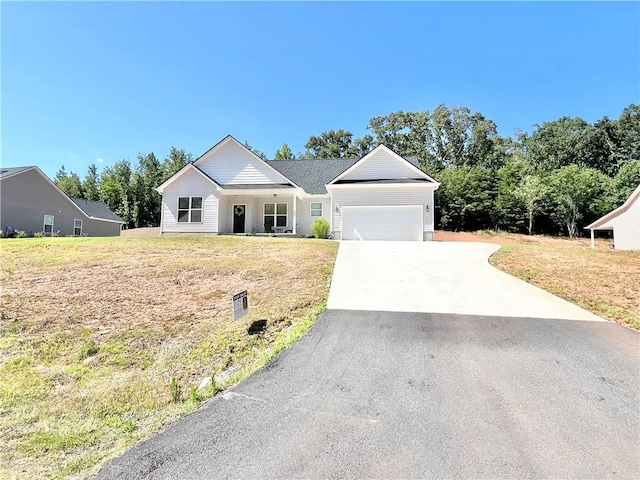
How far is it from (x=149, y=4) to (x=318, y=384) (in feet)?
38.4

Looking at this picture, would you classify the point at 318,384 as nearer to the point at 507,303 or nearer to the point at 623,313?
the point at 507,303

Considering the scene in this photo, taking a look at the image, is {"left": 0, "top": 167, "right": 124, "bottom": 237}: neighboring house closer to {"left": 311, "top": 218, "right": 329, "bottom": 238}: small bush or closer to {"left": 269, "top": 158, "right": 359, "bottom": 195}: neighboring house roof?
{"left": 269, "top": 158, "right": 359, "bottom": 195}: neighboring house roof

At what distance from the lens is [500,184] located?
34219 millimetres

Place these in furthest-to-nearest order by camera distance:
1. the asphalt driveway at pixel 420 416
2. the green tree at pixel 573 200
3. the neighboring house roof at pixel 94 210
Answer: the green tree at pixel 573 200 → the neighboring house roof at pixel 94 210 → the asphalt driveway at pixel 420 416

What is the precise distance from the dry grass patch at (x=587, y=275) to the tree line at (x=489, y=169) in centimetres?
2241

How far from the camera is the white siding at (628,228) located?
21.0m

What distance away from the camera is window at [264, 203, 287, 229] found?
796 inches

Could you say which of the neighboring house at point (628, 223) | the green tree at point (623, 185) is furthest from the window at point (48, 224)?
the green tree at point (623, 185)

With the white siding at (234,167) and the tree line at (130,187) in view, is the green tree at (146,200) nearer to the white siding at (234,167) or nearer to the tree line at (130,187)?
the tree line at (130,187)

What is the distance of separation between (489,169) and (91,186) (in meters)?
52.5

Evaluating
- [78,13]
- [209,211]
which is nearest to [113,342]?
[78,13]

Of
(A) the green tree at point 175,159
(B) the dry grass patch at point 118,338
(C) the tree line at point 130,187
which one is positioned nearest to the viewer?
(B) the dry grass patch at point 118,338

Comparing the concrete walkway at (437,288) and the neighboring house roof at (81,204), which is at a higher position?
the neighboring house roof at (81,204)

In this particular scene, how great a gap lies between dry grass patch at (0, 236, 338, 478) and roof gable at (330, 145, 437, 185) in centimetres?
991
